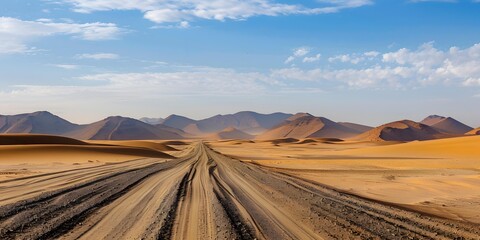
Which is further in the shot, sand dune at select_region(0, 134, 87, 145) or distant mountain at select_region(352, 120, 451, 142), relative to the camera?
distant mountain at select_region(352, 120, 451, 142)

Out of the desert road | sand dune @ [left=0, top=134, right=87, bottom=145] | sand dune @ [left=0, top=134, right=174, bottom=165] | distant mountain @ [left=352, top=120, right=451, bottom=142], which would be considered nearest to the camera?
the desert road

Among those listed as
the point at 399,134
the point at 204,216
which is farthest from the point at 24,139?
the point at 399,134

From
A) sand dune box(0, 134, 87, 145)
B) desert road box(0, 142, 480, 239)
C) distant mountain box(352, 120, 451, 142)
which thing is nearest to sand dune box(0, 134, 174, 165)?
sand dune box(0, 134, 87, 145)

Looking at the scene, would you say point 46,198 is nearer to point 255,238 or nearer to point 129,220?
point 129,220

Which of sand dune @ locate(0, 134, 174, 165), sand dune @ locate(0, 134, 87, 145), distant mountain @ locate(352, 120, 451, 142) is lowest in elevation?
sand dune @ locate(0, 134, 174, 165)

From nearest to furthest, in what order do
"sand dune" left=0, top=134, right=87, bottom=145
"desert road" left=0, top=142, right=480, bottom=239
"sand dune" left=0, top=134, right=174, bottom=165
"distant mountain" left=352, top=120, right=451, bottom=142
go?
"desert road" left=0, top=142, right=480, bottom=239 → "sand dune" left=0, top=134, right=174, bottom=165 → "sand dune" left=0, top=134, right=87, bottom=145 → "distant mountain" left=352, top=120, right=451, bottom=142

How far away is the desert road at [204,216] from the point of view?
856cm

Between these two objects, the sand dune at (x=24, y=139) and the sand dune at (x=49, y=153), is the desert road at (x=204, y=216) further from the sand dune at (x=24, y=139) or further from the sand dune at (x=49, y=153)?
the sand dune at (x=24, y=139)

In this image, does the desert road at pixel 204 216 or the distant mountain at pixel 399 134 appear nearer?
the desert road at pixel 204 216

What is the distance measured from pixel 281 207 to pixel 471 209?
572 centimetres

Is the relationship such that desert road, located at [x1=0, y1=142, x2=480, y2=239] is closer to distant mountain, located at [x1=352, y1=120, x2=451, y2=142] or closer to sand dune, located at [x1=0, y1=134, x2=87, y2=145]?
sand dune, located at [x1=0, y1=134, x2=87, y2=145]

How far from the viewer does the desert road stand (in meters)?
8.56

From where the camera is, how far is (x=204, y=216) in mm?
10258

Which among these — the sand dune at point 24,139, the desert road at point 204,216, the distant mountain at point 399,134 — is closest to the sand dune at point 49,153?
the sand dune at point 24,139
